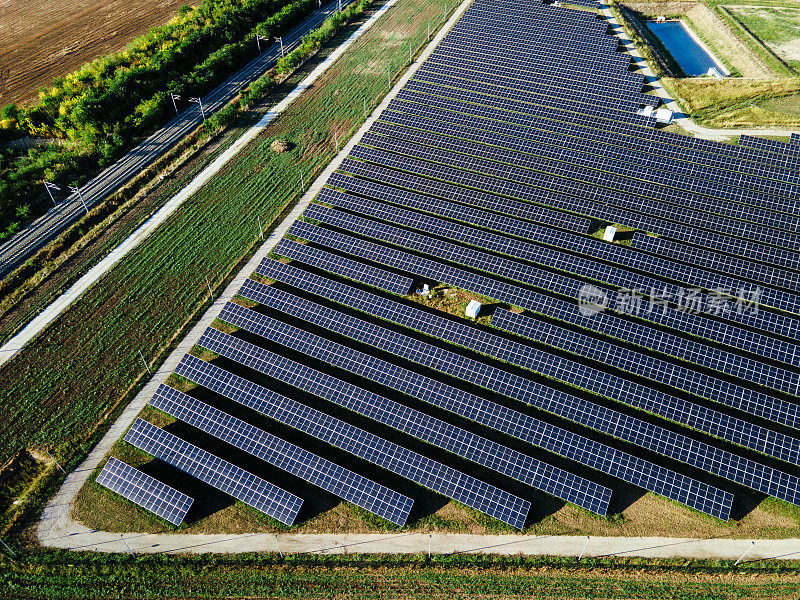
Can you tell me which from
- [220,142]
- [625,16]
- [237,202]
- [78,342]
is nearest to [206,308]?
[78,342]

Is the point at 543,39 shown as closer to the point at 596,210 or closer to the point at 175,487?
the point at 596,210

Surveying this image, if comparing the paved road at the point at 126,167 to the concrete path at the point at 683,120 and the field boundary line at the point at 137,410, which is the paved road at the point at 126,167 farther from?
the concrete path at the point at 683,120

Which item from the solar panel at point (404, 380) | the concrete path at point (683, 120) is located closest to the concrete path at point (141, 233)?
the solar panel at point (404, 380)

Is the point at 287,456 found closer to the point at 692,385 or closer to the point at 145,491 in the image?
the point at 145,491

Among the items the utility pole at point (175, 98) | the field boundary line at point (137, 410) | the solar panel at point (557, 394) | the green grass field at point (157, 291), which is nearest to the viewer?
the field boundary line at point (137, 410)

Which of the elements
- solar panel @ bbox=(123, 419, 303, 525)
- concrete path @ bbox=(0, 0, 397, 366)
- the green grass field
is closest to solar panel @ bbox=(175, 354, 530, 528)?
solar panel @ bbox=(123, 419, 303, 525)
